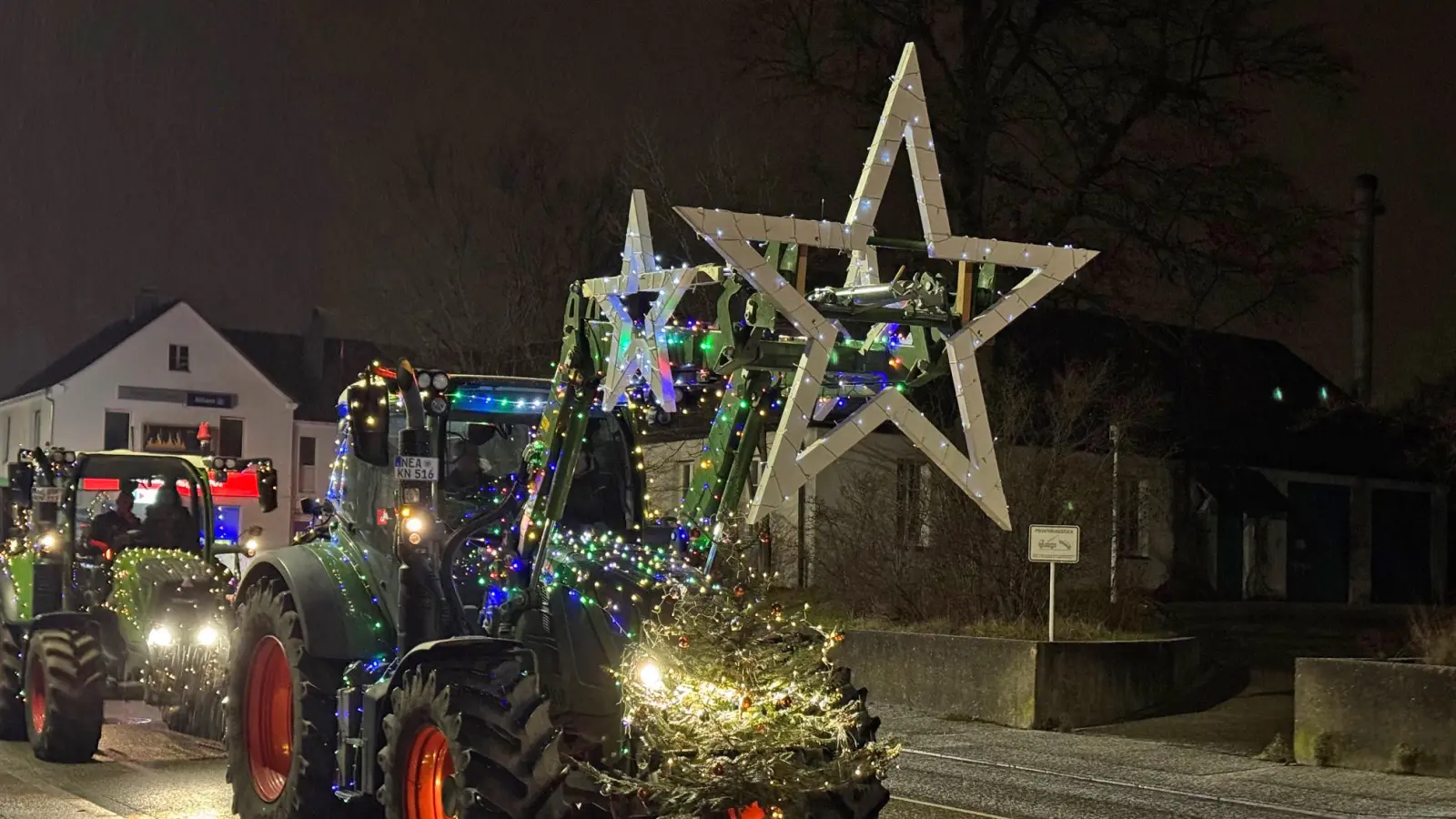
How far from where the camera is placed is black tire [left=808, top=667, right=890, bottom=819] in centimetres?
668

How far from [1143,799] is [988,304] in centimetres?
654

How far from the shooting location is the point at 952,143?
23719 millimetres

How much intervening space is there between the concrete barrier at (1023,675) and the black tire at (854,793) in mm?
8902

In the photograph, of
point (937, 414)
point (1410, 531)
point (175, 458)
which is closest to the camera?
point (175, 458)

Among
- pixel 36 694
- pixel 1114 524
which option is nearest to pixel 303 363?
pixel 1114 524

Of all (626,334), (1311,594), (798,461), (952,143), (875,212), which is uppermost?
(952,143)

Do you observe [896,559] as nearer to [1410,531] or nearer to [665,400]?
[665,400]

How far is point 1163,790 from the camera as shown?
1231 cm

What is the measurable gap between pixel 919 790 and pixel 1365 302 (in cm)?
3779

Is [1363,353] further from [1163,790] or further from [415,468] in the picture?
[415,468]

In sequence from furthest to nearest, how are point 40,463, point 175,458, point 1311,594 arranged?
point 1311,594, point 175,458, point 40,463

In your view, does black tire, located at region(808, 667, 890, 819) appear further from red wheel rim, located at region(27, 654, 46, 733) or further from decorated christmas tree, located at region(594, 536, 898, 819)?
red wheel rim, located at region(27, 654, 46, 733)

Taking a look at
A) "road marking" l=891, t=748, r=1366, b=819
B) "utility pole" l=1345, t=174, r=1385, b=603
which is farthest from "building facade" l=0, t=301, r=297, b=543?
"road marking" l=891, t=748, r=1366, b=819

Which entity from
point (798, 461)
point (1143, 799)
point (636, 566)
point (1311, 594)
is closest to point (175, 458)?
point (636, 566)
